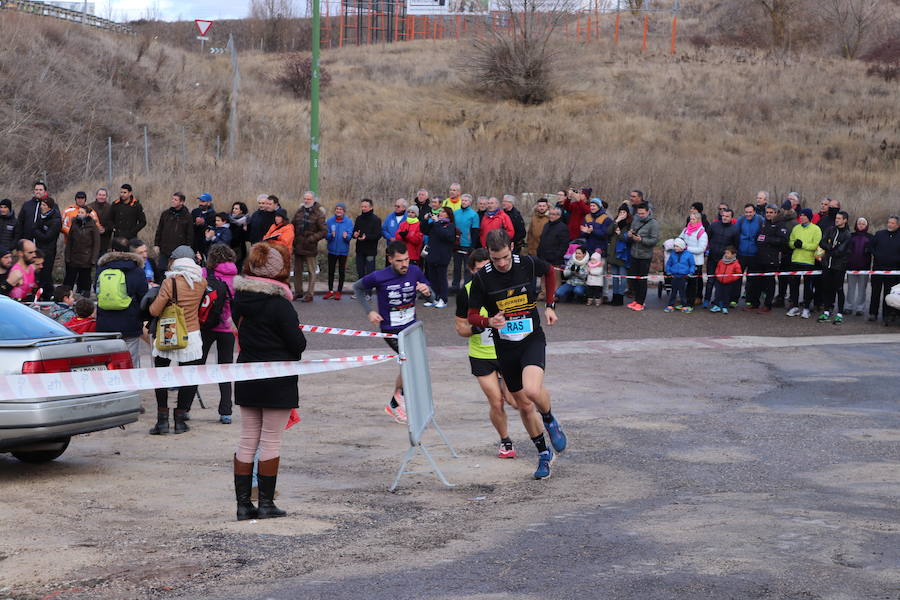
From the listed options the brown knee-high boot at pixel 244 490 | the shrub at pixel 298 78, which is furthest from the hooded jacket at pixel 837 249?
the shrub at pixel 298 78

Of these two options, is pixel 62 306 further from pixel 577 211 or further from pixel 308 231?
pixel 577 211

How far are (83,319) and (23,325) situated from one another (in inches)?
109

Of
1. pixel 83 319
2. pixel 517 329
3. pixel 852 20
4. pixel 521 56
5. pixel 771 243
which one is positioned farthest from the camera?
pixel 852 20

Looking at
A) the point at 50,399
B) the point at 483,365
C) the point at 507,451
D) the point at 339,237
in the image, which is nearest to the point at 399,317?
the point at 483,365

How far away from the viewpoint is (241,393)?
7406 mm

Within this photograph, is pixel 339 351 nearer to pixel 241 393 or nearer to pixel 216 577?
pixel 241 393

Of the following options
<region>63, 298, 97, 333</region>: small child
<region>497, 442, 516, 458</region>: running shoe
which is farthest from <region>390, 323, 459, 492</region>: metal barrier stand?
<region>63, 298, 97, 333</region>: small child

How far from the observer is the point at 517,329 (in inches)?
363

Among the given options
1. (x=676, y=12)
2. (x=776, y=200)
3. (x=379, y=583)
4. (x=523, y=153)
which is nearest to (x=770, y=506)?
(x=379, y=583)

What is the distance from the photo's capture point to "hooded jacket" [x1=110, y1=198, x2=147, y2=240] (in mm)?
20891

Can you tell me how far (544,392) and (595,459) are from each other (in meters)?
1.13

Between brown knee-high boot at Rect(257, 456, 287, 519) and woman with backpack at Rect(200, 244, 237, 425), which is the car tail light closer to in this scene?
woman with backpack at Rect(200, 244, 237, 425)

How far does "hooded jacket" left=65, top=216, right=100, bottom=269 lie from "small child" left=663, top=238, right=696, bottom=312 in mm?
10661

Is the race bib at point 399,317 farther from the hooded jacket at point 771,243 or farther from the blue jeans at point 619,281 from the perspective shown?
the hooded jacket at point 771,243
